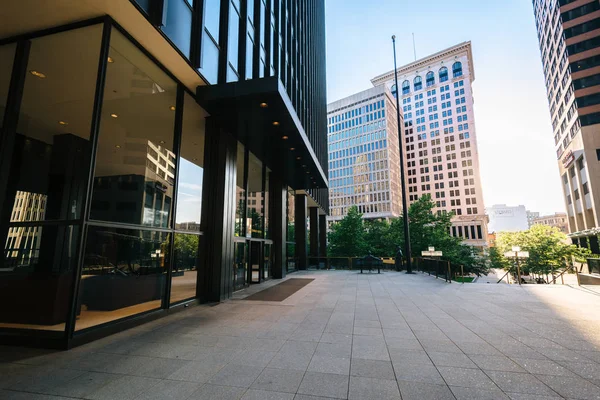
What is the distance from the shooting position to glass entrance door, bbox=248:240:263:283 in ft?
47.5

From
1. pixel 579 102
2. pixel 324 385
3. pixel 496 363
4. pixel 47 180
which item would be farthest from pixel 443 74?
pixel 324 385

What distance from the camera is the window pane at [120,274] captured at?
5.84 m

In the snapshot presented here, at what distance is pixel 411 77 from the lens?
11419 centimetres

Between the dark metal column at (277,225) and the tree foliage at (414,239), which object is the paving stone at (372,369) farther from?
the tree foliage at (414,239)

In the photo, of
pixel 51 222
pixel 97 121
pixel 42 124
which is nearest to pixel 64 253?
pixel 51 222

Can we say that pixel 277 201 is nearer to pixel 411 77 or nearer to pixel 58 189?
pixel 58 189

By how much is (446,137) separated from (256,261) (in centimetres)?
10569

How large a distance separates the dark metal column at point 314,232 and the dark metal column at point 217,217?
19487 mm

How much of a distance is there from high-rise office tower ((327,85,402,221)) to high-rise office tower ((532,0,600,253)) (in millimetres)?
44855

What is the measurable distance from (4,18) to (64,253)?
536cm

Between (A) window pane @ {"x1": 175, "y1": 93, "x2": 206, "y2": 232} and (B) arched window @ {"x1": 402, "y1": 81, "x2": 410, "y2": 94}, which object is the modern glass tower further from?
(B) arched window @ {"x1": 402, "y1": 81, "x2": 410, "y2": 94}

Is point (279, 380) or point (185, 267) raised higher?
point (185, 267)

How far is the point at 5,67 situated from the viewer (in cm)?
699

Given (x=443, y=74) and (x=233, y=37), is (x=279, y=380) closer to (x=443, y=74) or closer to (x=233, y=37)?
(x=233, y=37)
